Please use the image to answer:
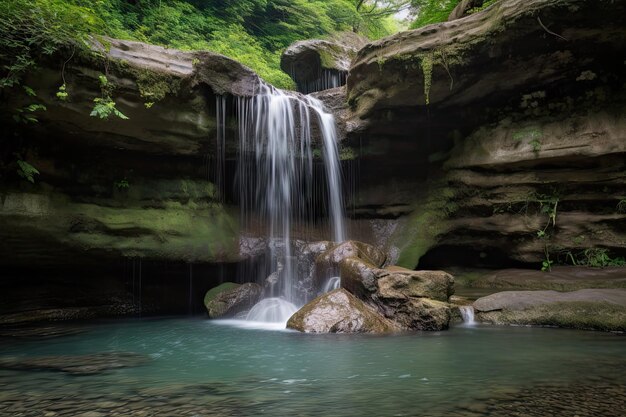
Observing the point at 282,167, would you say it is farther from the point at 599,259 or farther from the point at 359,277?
the point at 599,259

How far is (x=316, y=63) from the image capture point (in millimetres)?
14766

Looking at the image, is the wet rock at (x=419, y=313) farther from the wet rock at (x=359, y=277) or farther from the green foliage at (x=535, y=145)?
the green foliage at (x=535, y=145)

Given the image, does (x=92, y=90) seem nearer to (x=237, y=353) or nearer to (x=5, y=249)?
(x=5, y=249)

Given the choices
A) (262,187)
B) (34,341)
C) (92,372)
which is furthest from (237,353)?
(262,187)

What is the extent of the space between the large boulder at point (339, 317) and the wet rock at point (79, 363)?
2.45 meters

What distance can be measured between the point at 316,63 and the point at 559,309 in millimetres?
11091

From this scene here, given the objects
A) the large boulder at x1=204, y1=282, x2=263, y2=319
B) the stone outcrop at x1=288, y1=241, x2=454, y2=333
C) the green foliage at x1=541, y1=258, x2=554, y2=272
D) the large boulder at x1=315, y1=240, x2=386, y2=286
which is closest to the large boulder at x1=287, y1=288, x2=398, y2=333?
the stone outcrop at x1=288, y1=241, x2=454, y2=333

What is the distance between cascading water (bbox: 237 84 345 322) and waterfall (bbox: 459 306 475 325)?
3447 millimetres

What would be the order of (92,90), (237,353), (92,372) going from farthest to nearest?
(92,90) < (237,353) < (92,372)

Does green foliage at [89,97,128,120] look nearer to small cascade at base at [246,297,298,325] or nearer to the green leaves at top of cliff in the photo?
the green leaves at top of cliff

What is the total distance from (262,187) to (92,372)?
712 centimetres

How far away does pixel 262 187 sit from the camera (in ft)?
35.6

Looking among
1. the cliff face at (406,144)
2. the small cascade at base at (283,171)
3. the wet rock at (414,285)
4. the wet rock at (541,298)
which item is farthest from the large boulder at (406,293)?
the cliff face at (406,144)

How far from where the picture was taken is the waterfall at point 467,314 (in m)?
7.33
